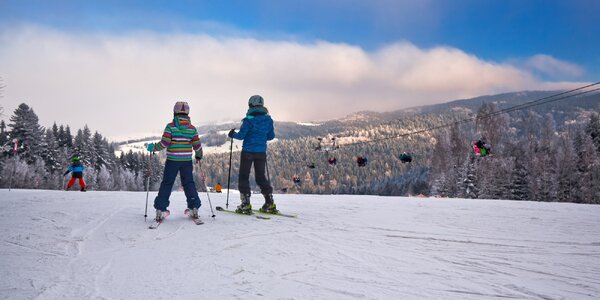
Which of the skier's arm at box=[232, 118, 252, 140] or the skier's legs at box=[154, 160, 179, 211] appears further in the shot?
the skier's arm at box=[232, 118, 252, 140]

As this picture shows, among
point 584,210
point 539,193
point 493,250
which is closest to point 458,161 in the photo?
point 539,193

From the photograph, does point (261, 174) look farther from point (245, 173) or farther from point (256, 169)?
point (245, 173)

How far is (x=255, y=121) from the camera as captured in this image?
812 cm

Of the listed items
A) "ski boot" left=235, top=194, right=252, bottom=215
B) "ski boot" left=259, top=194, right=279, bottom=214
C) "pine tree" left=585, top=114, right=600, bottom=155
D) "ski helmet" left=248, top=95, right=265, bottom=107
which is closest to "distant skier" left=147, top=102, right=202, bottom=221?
"ski boot" left=235, top=194, right=252, bottom=215

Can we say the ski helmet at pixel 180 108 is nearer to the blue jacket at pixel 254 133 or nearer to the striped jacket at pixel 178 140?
the striped jacket at pixel 178 140

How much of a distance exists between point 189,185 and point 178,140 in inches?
36.8

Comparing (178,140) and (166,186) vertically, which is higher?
(178,140)

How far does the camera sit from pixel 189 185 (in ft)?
23.5

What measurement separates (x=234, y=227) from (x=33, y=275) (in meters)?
3.16

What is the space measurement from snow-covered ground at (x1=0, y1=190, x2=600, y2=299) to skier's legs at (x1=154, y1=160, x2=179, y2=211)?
0.35 m

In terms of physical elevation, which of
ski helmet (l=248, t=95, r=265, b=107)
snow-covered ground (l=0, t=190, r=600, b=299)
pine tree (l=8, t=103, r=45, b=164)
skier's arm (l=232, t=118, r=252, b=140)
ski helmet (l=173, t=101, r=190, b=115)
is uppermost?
pine tree (l=8, t=103, r=45, b=164)

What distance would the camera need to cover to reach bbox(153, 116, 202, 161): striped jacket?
7.00m

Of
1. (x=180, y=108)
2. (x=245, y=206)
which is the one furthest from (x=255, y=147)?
(x=180, y=108)

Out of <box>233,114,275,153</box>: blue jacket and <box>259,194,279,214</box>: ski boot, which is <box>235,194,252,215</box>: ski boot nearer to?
<box>259,194,279,214</box>: ski boot
